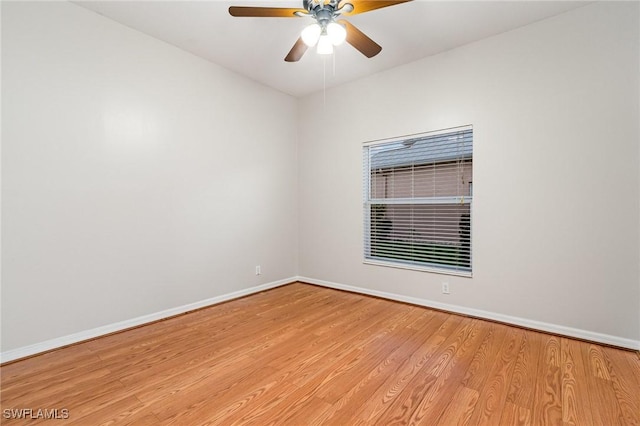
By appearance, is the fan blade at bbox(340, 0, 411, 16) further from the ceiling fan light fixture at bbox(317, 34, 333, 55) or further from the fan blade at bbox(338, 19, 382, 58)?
the ceiling fan light fixture at bbox(317, 34, 333, 55)

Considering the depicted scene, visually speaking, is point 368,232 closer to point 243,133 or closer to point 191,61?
point 243,133

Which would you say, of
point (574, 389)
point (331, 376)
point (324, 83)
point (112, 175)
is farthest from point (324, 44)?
point (574, 389)

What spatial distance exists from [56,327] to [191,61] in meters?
2.87

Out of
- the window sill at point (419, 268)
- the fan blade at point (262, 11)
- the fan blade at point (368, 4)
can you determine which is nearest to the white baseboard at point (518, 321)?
the window sill at point (419, 268)

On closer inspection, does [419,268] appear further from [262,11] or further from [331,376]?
[262,11]

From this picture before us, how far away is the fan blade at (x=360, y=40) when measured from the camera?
7.44 feet

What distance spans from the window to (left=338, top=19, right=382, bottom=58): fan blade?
131 centimetres

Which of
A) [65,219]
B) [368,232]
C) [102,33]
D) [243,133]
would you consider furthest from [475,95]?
[65,219]

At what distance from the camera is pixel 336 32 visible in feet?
7.22

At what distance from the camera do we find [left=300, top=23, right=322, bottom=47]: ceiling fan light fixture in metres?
2.22

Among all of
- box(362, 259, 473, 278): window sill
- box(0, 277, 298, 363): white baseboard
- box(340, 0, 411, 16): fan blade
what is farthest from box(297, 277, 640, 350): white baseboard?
box(340, 0, 411, 16): fan blade

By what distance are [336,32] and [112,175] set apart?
7.64ft

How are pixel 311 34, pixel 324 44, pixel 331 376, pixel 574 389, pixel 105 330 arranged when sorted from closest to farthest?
pixel 574 389 < pixel 331 376 < pixel 311 34 < pixel 324 44 < pixel 105 330

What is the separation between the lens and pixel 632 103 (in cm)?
238
